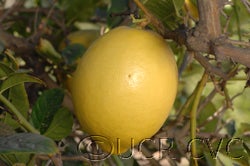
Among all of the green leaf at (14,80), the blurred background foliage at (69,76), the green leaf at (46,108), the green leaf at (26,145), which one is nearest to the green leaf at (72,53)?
the blurred background foliage at (69,76)

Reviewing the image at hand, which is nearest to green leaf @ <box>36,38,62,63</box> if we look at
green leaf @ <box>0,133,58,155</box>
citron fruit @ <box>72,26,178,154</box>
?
citron fruit @ <box>72,26,178,154</box>

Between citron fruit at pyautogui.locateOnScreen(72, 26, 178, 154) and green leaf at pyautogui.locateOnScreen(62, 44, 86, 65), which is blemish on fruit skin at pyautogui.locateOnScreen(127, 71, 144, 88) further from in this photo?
green leaf at pyautogui.locateOnScreen(62, 44, 86, 65)

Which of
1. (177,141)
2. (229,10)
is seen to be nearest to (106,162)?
(177,141)

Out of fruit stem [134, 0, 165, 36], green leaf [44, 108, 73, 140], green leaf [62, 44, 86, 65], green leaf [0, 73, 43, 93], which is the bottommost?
green leaf [44, 108, 73, 140]

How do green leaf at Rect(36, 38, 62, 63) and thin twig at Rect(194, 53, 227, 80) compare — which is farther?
green leaf at Rect(36, 38, 62, 63)

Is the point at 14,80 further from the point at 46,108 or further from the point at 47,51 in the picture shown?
the point at 47,51

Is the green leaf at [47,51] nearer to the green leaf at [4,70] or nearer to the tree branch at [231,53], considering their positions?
the green leaf at [4,70]

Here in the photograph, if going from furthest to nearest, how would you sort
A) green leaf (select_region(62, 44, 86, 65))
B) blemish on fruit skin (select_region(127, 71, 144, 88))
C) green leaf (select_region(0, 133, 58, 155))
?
green leaf (select_region(62, 44, 86, 65))
blemish on fruit skin (select_region(127, 71, 144, 88))
green leaf (select_region(0, 133, 58, 155))

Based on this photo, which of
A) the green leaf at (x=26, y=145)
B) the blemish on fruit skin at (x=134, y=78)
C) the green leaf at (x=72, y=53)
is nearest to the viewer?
the green leaf at (x=26, y=145)

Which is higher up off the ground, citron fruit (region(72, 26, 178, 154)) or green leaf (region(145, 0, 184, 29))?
green leaf (region(145, 0, 184, 29))
